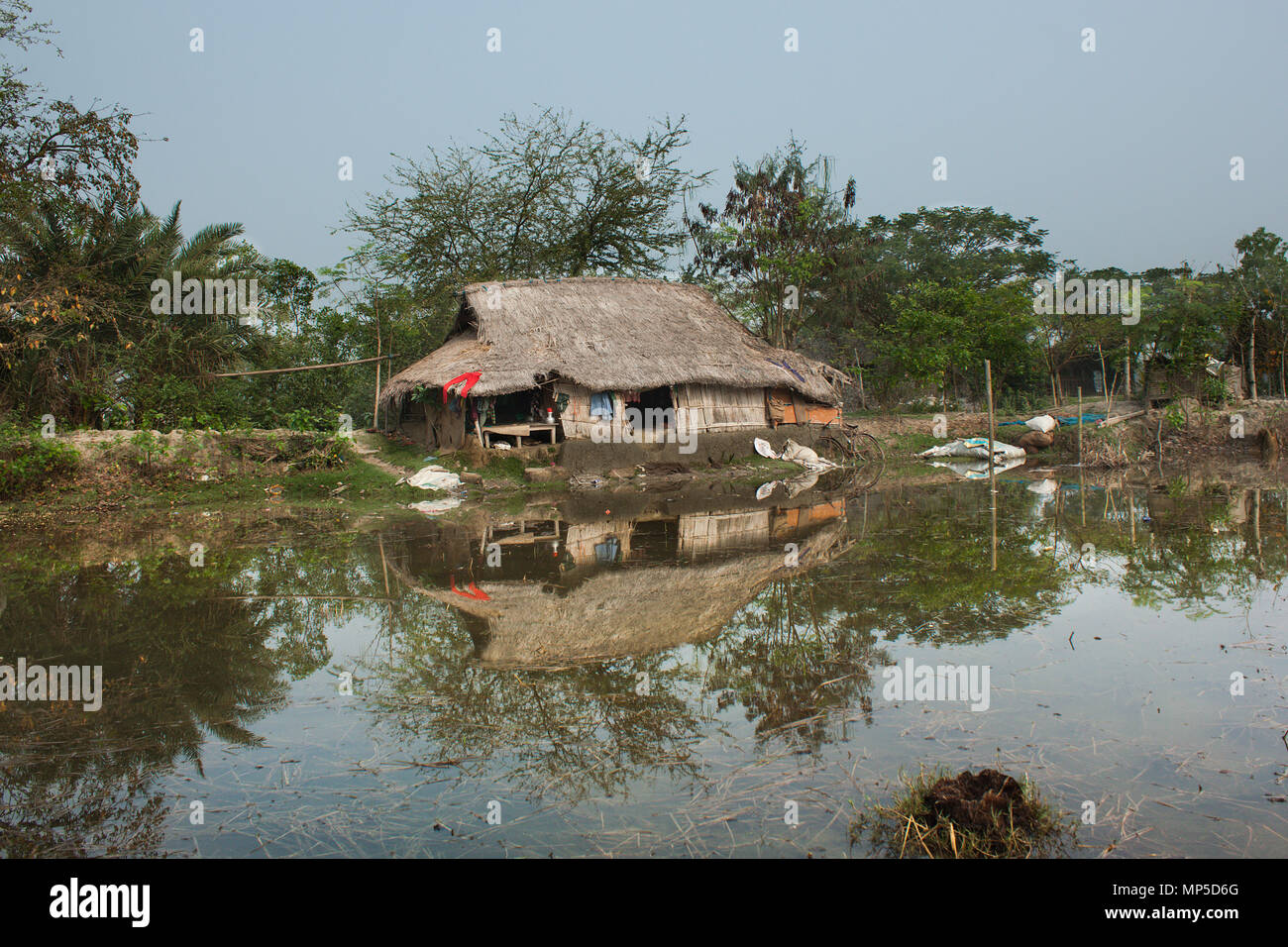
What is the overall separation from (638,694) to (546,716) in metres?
0.55

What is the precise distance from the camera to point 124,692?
4.61 m

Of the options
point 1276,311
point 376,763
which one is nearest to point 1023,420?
point 1276,311

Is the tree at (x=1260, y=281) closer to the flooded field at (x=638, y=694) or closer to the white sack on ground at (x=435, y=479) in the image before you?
the flooded field at (x=638, y=694)

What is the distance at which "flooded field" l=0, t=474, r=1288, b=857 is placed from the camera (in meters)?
3.12

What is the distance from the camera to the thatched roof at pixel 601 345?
1563 centimetres

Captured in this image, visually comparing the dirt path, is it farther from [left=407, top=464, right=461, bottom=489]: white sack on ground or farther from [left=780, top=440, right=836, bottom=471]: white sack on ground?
[left=780, top=440, right=836, bottom=471]: white sack on ground

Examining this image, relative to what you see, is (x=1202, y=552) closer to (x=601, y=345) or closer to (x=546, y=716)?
(x=546, y=716)

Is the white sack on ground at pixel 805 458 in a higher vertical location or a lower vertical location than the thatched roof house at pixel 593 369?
lower

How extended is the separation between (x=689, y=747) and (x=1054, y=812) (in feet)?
4.93

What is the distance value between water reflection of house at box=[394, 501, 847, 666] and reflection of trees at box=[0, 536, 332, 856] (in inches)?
54.9

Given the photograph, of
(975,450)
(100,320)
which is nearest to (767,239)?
(975,450)

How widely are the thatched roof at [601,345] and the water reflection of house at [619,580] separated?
5533mm

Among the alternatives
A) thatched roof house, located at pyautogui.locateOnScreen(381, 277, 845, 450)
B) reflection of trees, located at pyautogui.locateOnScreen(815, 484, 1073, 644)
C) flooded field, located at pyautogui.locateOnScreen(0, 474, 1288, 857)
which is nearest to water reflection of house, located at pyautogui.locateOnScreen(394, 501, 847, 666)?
flooded field, located at pyautogui.locateOnScreen(0, 474, 1288, 857)

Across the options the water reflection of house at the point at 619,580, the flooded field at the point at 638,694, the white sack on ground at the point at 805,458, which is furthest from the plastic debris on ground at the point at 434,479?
the white sack on ground at the point at 805,458
